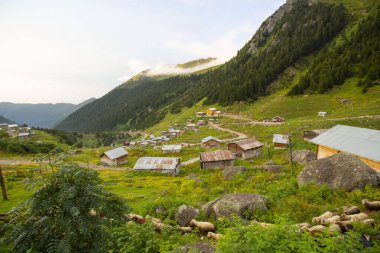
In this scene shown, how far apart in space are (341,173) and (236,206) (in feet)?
32.7

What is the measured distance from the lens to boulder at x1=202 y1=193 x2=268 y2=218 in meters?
15.1

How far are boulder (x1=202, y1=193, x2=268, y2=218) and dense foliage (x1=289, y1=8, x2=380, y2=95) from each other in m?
98.2

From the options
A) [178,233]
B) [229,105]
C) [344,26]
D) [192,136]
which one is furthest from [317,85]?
[178,233]

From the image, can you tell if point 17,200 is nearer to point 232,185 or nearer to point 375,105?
point 232,185

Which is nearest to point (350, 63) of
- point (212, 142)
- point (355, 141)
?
point (212, 142)

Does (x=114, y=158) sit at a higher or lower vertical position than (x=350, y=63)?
lower

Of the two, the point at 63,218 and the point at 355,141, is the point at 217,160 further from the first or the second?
the point at 63,218

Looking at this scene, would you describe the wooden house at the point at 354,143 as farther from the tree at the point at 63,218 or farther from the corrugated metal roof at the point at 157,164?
the corrugated metal roof at the point at 157,164

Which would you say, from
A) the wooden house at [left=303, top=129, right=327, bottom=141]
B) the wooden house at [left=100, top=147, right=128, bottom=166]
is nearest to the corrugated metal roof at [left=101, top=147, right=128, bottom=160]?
the wooden house at [left=100, top=147, right=128, bottom=166]

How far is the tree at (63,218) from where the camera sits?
6.93 m

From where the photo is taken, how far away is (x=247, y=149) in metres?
59.8

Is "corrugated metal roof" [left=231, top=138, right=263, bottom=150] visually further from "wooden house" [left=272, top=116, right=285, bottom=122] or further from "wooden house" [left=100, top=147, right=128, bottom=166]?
"wooden house" [left=272, top=116, right=285, bottom=122]

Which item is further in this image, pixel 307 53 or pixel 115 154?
pixel 307 53

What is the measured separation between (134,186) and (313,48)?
500ft
